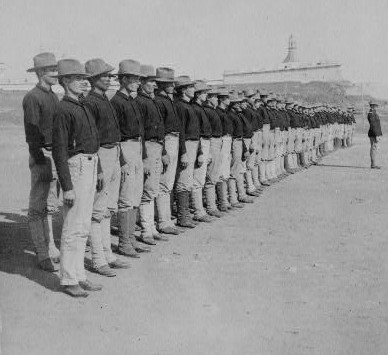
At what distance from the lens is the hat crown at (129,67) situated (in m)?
7.29

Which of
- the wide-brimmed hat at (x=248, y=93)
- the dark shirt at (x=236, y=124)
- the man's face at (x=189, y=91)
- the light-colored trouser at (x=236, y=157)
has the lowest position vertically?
the light-colored trouser at (x=236, y=157)

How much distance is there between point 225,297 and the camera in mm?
5855

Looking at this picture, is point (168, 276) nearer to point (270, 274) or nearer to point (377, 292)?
point (270, 274)

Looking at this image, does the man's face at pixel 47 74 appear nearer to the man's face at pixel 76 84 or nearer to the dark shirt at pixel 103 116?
the dark shirt at pixel 103 116

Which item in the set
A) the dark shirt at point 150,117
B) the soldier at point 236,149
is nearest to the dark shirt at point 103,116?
the dark shirt at point 150,117

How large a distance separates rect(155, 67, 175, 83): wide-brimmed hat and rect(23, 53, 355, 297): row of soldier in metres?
0.02

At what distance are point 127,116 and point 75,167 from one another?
1.77 meters

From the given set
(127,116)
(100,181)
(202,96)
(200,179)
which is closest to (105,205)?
(100,181)

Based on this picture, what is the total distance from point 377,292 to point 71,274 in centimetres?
306

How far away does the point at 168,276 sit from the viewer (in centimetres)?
660

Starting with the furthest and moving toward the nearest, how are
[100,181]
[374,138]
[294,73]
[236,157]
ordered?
[294,73] → [374,138] → [236,157] → [100,181]

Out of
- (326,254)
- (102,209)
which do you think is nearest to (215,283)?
(102,209)

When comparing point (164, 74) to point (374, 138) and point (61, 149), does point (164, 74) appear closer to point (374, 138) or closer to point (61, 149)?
point (61, 149)

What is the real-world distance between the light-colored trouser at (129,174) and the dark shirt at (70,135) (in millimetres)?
1438
